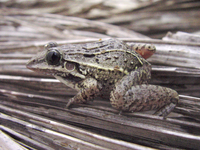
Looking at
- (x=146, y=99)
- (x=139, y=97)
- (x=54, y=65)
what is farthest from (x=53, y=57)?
(x=146, y=99)

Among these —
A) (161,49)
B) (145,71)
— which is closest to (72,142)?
(145,71)

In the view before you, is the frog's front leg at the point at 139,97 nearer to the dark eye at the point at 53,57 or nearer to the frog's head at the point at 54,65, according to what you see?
the frog's head at the point at 54,65

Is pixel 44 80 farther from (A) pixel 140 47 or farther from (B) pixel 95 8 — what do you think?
(B) pixel 95 8

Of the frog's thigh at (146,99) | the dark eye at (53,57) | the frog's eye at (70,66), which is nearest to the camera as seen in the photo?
the frog's thigh at (146,99)

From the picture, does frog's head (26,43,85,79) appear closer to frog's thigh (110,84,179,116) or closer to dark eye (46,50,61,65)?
dark eye (46,50,61,65)

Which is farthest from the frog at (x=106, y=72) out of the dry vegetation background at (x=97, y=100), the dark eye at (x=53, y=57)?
the dry vegetation background at (x=97, y=100)

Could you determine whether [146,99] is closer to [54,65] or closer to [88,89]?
[88,89]

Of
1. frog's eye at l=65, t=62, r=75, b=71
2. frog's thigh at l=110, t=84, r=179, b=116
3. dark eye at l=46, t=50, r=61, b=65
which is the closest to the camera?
frog's thigh at l=110, t=84, r=179, b=116

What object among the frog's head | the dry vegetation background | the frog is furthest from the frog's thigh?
the frog's head

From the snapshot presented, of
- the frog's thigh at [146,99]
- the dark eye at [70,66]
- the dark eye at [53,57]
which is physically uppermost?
the dark eye at [53,57]
